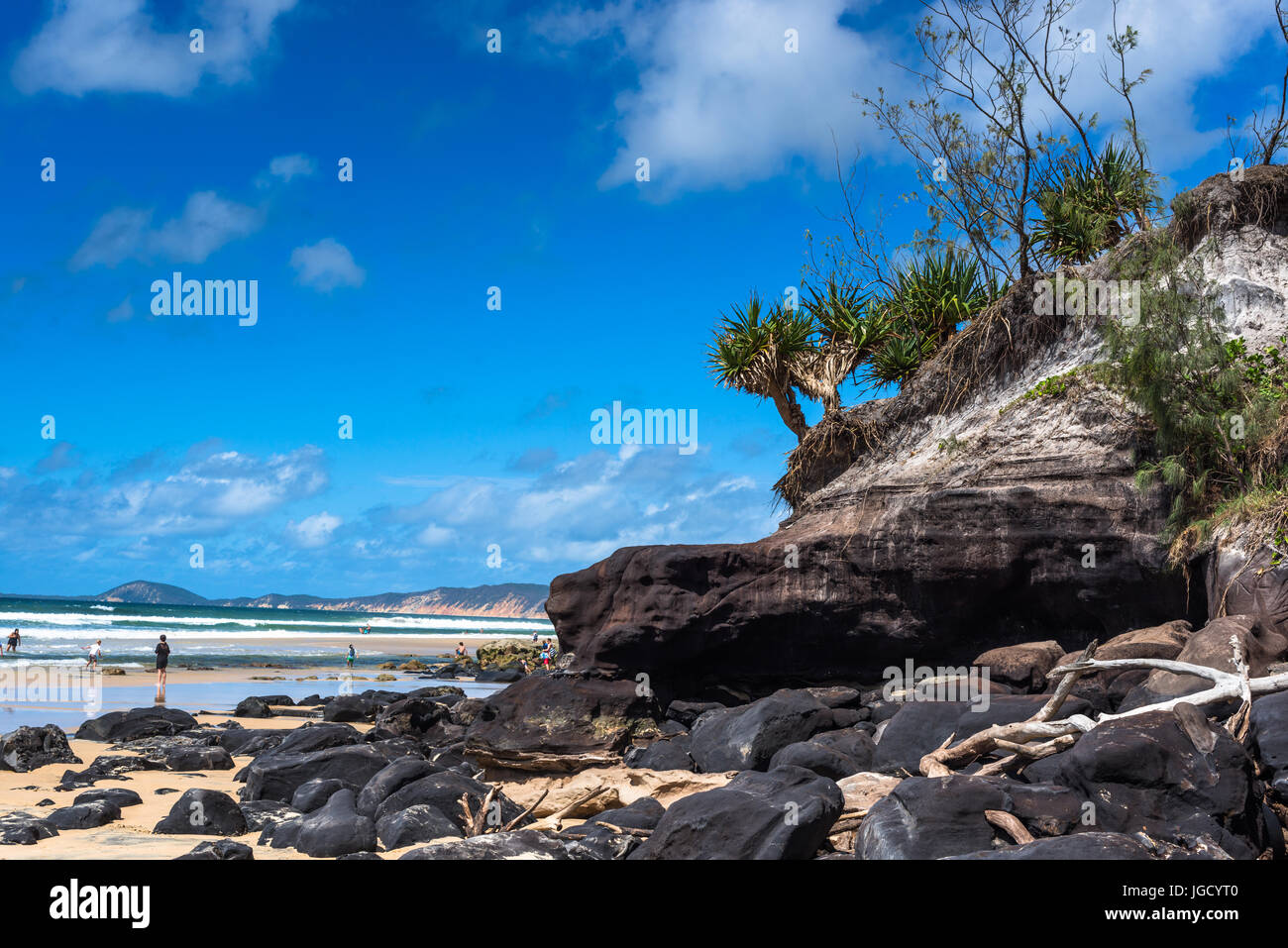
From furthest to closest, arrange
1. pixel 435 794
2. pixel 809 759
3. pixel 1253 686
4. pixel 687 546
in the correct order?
pixel 687 546 → pixel 809 759 → pixel 435 794 → pixel 1253 686

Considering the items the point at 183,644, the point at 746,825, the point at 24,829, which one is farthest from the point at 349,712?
the point at 183,644

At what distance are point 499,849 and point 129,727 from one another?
12189mm

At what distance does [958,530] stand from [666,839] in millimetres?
8405

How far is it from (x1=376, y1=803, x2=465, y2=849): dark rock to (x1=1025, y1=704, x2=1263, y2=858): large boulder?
16.5ft

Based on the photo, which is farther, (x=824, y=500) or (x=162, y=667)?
(x=162, y=667)

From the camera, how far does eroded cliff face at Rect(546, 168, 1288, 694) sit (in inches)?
491

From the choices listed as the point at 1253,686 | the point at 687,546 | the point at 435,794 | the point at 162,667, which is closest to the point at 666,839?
the point at 435,794

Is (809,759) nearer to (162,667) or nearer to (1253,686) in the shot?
(1253,686)

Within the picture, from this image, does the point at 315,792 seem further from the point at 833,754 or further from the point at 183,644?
the point at 183,644

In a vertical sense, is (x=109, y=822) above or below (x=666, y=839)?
below

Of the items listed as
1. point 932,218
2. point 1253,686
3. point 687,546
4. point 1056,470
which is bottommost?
point 1253,686

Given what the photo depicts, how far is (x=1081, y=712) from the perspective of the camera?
838cm

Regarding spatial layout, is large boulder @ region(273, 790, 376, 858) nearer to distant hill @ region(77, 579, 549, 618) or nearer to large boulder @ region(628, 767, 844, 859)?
large boulder @ region(628, 767, 844, 859)
